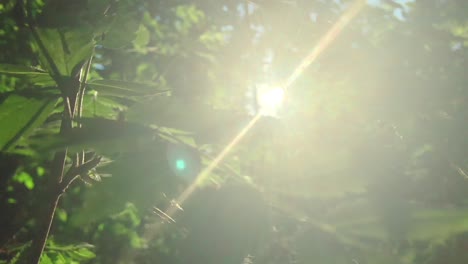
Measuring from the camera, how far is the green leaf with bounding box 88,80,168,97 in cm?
187

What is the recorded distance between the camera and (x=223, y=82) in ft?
26.6

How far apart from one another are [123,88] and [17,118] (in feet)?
1.56

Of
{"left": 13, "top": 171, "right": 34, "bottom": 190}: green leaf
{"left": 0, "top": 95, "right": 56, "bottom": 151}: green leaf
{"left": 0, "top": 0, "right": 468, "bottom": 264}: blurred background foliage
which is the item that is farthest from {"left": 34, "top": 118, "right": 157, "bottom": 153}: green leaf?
{"left": 13, "top": 171, "right": 34, "bottom": 190}: green leaf

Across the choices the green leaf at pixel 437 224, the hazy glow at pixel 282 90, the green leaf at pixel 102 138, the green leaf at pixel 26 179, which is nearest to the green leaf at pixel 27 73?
the green leaf at pixel 102 138

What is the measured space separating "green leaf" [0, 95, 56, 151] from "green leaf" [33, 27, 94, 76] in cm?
20

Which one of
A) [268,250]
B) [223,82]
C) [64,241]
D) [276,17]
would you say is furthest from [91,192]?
[223,82]

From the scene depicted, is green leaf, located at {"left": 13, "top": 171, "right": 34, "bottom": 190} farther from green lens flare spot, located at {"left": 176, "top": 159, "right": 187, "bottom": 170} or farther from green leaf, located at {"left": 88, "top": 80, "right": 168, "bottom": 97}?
green lens flare spot, located at {"left": 176, "top": 159, "right": 187, "bottom": 170}

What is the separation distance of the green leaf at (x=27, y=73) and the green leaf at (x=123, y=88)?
20 cm

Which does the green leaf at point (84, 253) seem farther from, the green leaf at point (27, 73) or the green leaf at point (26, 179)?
the green leaf at point (26, 179)

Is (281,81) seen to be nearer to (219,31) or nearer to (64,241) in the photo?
(64,241)

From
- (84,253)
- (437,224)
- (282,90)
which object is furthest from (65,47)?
(282,90)

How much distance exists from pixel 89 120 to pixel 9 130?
652 mm

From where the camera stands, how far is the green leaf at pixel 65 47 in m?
1.70

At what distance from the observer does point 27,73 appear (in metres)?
1.86
